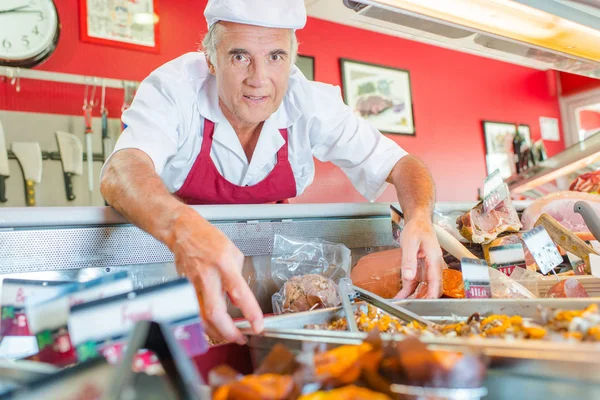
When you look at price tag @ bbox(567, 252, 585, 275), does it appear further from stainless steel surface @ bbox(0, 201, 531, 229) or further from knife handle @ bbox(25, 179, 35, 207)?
knife handle @ bbox(25, 179, 35, 207)

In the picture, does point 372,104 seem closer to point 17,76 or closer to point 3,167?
point 17,76

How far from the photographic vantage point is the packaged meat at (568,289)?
3.31ft

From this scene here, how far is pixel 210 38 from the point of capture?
1561mm

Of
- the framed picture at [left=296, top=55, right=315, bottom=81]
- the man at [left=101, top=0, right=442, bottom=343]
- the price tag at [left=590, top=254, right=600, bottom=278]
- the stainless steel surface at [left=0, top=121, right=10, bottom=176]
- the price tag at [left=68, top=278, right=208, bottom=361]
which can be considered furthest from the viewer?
the framed picture at [left=296, top=55, right=315, bottom=81]

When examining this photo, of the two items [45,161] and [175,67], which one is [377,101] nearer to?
[45,161]

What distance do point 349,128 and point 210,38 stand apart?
0.59m

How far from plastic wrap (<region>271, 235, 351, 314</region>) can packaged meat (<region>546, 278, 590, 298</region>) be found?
449 millimetres

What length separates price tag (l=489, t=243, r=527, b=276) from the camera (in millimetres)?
1313

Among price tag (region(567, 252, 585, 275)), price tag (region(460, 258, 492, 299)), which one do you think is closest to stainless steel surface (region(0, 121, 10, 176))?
price tag (region(460, 258, 492, 299))

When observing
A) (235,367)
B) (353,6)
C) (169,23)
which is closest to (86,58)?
(169,23)

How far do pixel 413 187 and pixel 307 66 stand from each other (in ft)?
10.8

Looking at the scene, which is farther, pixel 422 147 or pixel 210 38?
pixel 422 147

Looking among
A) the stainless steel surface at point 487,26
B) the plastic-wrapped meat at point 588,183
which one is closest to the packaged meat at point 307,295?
the stainless steel surface at point 487,26

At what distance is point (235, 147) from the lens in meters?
1.71
